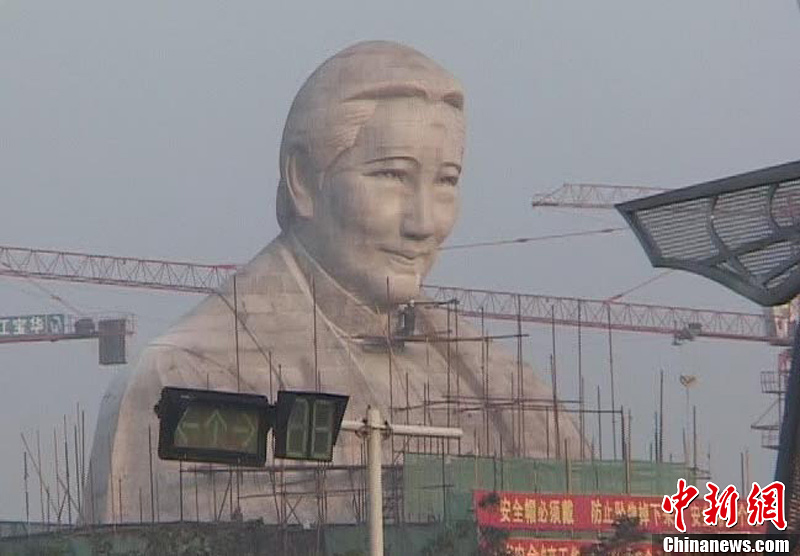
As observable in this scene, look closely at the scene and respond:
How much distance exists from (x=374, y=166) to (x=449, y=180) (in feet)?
3.57

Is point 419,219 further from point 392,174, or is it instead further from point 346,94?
point 346,94

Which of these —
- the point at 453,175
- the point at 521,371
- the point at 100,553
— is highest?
the point at 453,175

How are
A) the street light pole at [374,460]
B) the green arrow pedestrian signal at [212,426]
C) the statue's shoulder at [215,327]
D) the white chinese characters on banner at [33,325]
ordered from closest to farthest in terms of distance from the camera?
the green arrow pedestrian signal at [212,426]
the street light pole at [374,460]
the statue's shoulder at [215,327]
the white chinese characters on banner at [33,325]

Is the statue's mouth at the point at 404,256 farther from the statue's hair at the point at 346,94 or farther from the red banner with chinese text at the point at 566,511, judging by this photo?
the red banner with chinese text at the point at 566,511

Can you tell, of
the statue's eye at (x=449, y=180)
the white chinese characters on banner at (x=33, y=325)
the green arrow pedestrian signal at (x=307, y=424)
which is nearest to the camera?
the green arrow pedestrian signal at (x=307, y=424)

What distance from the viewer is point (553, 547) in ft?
91.5

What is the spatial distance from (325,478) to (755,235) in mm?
24577

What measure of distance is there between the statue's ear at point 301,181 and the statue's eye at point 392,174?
835 mm

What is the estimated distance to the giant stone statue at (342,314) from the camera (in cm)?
3325

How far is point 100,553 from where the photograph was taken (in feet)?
91.7

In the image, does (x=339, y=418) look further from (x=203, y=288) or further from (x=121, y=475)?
(x=203, y=288)

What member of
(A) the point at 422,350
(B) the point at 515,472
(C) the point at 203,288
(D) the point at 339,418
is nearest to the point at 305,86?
(A) the point at 422,350
